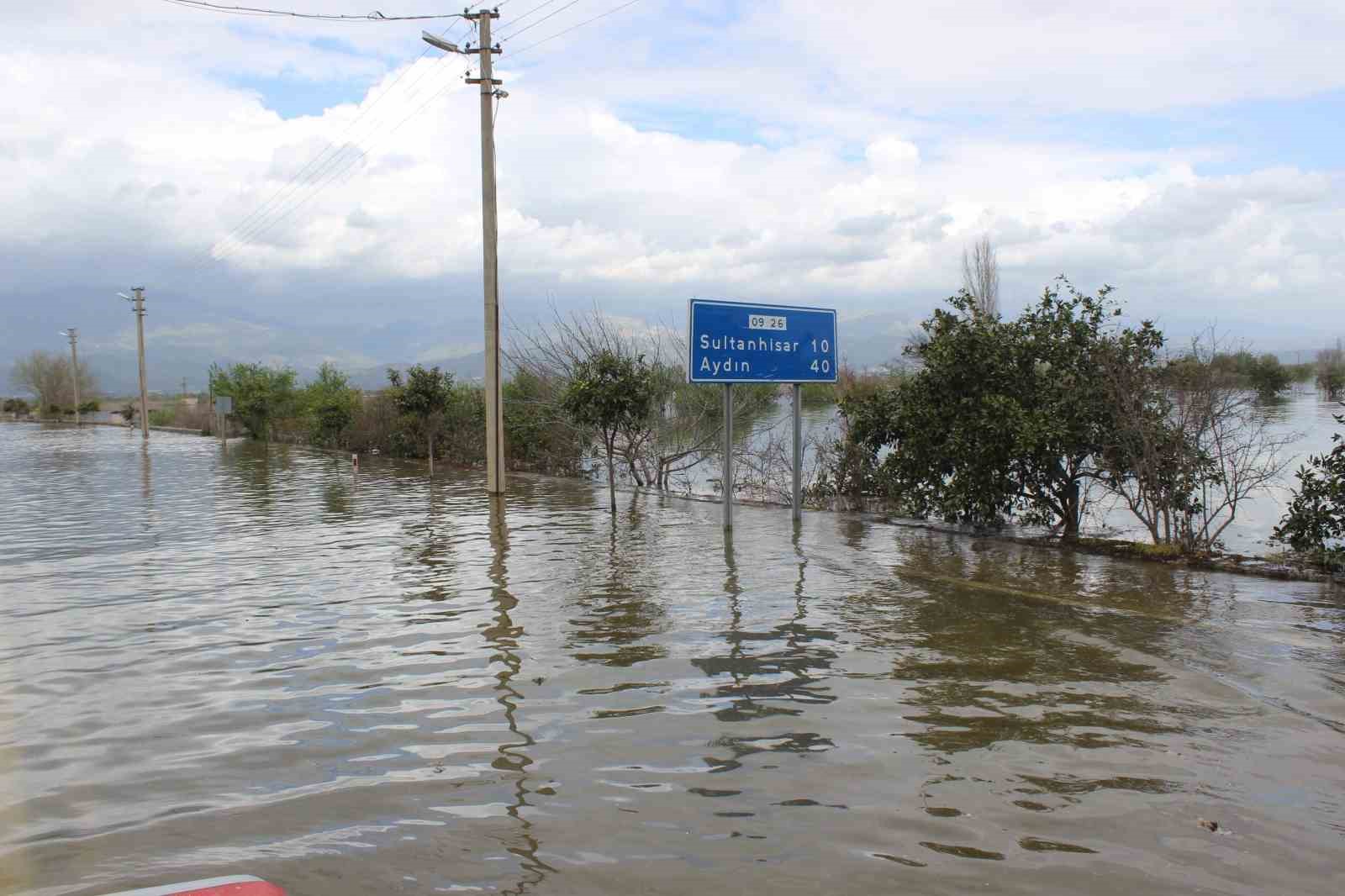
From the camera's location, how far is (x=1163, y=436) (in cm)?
1305

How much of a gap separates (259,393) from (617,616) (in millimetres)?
46840

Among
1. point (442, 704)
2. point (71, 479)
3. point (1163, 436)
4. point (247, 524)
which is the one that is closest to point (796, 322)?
point (1163, 436)

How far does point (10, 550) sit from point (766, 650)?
11722 millimetres

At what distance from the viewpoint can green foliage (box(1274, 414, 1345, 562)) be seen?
432 inches

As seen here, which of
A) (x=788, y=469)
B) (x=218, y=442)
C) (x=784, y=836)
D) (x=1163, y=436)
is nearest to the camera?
(x=784, y=836)

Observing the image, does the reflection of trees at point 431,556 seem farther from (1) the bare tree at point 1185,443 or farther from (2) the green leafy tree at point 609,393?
(1) the bare tree at point 1185,443

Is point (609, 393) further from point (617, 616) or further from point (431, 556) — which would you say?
point (617, 616)

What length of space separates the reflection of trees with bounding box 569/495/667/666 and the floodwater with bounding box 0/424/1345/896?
56 mm

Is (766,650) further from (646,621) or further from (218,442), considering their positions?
(218,442)

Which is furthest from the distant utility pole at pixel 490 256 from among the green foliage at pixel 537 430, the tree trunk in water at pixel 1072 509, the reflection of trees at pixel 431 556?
the tree trunk in water at pixel 1072 509

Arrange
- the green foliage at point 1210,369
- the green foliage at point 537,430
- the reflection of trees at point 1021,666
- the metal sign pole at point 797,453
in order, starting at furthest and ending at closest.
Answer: the green foliage at point 537,430
the metal sign pole at point 797,453
the green foliage at point 1210,369
the reflection of trees at point 1021,666

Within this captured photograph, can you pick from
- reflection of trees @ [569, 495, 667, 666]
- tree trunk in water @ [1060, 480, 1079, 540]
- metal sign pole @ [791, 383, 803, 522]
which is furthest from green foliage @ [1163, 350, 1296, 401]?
reflection of trees @ [569, 495, 667, 666]

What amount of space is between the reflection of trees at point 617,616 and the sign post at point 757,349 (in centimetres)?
320

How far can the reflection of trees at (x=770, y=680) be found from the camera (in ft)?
18.5
